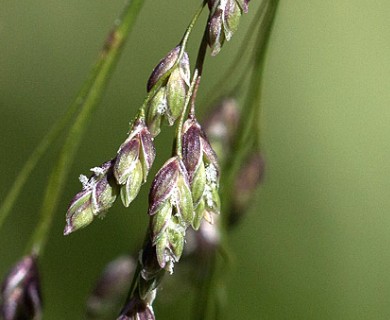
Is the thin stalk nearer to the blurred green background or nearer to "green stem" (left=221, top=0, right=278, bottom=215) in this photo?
"green stem" (left=221, top=0, right=278, bottom=215)

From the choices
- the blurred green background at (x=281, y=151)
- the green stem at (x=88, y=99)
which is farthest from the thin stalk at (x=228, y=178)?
the blurred green background at (x=281, y=151)

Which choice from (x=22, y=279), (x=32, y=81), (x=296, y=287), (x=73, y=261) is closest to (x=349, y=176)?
(x=296, y=287)

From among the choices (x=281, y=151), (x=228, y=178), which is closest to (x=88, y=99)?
(x=228, y=178)

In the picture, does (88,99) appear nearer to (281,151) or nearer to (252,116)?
(252,116)

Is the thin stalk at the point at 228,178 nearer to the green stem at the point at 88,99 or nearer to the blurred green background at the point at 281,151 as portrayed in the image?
the green stem at the point at 88,99

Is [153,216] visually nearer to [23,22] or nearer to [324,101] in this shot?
[324,101]

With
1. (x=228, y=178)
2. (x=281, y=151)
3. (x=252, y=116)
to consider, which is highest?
(x=281, y=151)

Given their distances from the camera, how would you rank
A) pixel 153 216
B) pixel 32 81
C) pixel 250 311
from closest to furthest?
pixel 153 216 < pixel 250 311 < pixel 32 81
